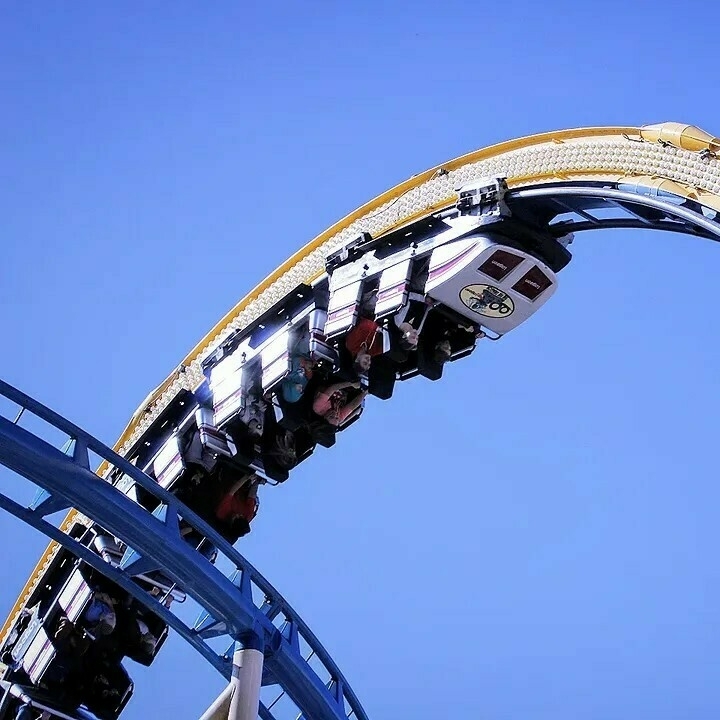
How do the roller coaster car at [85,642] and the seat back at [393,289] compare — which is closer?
the seat back at [393,289]

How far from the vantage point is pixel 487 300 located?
1494 centimetres

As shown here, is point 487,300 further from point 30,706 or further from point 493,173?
point 30,706

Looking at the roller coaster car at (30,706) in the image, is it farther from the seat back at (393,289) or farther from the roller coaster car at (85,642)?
the seat back at (393,289)

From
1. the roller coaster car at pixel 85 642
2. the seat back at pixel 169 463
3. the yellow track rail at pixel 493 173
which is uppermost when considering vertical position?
the yellow track rail at pixel 493 173

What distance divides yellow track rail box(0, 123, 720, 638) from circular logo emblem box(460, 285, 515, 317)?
3.12ft

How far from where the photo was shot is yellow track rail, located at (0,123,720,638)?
41.9 feet

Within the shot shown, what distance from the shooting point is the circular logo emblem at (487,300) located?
48.7 feet

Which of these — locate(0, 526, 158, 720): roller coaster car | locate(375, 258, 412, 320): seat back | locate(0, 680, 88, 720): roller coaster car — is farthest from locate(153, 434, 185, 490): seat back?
locate(375, 258, 412, 320): seat back

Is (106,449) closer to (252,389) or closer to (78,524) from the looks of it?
(252,389)

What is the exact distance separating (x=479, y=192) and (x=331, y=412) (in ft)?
10.1

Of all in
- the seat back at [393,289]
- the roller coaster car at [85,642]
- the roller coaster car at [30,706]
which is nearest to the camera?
the seat back at [393,289]

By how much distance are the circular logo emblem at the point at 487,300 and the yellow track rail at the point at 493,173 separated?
3.12ft

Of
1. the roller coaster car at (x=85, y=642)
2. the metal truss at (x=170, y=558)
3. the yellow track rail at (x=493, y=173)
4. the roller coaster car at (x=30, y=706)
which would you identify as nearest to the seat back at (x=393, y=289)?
the yellow track rail at (x=493, y=173)

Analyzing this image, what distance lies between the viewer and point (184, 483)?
17.5 metres
